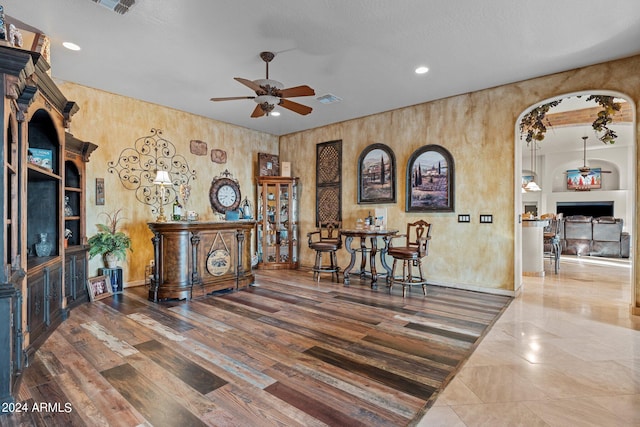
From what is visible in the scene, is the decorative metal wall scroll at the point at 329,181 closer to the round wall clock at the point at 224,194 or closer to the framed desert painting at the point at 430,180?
the framed desert painting at the point at 430,180

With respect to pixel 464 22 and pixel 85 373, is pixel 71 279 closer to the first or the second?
pixel 85 373

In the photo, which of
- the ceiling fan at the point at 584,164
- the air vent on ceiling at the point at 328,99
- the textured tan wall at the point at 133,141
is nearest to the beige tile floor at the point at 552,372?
the air vent on ceiling at the point at 328,99

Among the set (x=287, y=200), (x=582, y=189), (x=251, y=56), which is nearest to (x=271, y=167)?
(x=287, y=200)

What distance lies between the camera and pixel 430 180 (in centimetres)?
519

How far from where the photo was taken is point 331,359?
2436mm

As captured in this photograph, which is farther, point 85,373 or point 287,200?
point 287,200

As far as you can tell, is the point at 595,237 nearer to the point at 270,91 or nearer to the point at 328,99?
the point at 328,99

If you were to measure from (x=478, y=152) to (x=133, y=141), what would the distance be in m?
5.43

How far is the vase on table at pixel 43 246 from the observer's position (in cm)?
304

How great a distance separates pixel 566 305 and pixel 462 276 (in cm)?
130

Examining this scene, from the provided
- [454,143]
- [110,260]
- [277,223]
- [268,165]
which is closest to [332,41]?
[454,143]

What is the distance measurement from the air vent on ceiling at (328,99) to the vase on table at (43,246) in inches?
153

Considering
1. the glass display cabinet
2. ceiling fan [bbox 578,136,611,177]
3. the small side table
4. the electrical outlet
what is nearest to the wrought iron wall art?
the small side table

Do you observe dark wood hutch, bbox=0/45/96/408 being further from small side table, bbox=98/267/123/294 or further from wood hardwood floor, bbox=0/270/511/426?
small side table, bbox=98/267/123/294
